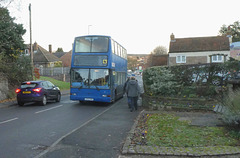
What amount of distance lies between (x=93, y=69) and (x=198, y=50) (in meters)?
33.9

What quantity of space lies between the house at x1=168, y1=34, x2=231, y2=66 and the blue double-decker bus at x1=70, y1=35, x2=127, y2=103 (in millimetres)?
30947

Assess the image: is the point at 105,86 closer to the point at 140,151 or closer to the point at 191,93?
the point at 191,93

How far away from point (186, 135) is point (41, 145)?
386 cm

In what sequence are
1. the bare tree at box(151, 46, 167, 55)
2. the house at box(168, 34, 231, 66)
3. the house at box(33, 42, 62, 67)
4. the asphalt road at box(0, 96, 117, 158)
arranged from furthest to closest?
1. the bare tree at box(151, 46, 167, 55)
2. the house at box(33, 42, 62, 67)
3. the house at box(168, 34, 231, 66)
4. the asphalt road at box(0, 96, 117, 158)

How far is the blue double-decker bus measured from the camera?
13.6m

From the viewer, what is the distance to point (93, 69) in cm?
1369

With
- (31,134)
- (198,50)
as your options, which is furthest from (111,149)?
(198,50)

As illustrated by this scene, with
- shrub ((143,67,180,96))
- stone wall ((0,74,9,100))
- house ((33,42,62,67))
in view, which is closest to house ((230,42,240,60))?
shrub ((143,67,180,96))

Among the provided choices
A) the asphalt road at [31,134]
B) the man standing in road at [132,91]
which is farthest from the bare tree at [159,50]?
the asphalt road at [31,134]

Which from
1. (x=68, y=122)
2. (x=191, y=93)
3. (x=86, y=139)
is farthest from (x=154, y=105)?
(x=86, y=139)

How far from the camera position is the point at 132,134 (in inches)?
252

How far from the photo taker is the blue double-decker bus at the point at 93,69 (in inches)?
536

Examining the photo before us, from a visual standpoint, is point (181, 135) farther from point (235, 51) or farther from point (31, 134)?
point (235, 51)

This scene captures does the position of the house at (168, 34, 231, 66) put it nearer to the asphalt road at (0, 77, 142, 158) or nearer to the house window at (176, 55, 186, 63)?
the house window at (176, 55, 186, 63)
